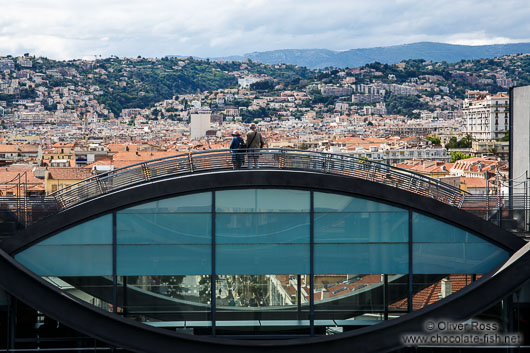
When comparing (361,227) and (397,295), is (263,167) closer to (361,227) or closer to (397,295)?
(361,227)

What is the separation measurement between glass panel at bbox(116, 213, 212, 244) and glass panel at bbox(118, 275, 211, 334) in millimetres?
527

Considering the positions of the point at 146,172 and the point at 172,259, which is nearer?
the point at 172,259

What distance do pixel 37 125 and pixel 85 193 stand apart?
656ft

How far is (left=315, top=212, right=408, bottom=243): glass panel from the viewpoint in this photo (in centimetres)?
991

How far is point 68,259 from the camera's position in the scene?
9719mm

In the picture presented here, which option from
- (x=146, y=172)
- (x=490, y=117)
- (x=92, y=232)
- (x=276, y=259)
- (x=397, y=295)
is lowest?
(x=397, y=295)

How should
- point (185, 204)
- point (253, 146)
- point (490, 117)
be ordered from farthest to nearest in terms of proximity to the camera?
point (490, 117) → point (253, 146) → point (185, 204)

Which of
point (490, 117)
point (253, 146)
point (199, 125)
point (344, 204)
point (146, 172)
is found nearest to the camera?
point (344, 204)

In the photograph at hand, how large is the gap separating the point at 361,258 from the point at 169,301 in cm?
284

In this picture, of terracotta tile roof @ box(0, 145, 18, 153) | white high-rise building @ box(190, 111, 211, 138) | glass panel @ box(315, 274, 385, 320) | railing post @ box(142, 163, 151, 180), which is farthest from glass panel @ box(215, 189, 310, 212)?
white high-rise building @ box(190, 111, 211, 138)

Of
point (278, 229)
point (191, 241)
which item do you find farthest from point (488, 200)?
point (191, 241)

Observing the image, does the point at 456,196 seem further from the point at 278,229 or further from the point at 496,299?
the point at 278,229

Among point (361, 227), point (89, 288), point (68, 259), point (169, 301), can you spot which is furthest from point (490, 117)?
point (68, 259)

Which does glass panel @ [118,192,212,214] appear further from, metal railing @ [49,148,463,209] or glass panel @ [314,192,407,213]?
glass panel @ [314,192,407,213]
